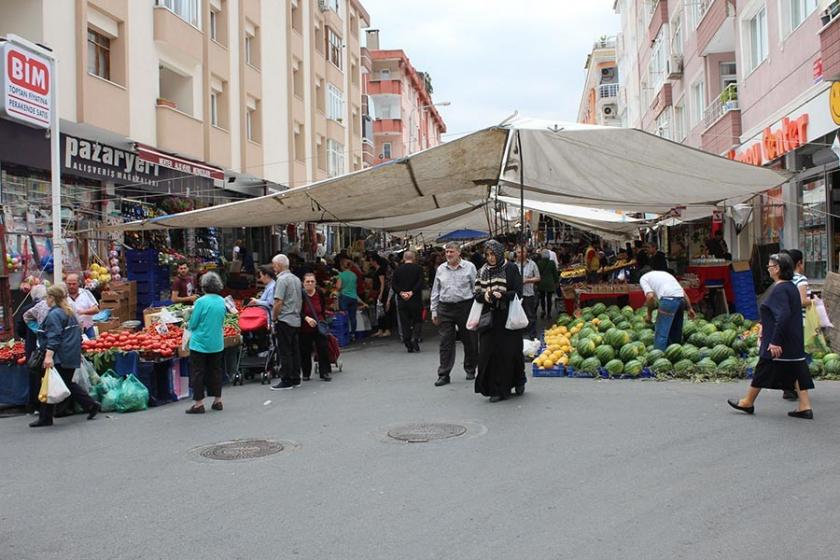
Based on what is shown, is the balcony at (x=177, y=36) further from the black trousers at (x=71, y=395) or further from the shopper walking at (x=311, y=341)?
the black trousers at (x=71, y=395)

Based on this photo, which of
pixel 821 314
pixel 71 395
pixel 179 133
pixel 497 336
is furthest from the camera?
pixel 179 133

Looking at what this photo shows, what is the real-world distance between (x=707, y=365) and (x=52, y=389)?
8129 mm

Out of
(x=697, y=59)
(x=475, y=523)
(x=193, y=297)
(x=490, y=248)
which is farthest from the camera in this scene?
(x=697, y=59)

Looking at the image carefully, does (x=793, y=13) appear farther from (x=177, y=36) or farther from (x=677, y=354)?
(x=177, y=36)

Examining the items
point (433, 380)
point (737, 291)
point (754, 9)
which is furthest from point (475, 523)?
point (754, 9)

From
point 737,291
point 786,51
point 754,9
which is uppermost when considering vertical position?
point 754,9

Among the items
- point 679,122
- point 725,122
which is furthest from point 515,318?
point 679,122

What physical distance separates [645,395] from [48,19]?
13360mm

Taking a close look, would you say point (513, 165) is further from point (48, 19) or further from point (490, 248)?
point (48, 19)

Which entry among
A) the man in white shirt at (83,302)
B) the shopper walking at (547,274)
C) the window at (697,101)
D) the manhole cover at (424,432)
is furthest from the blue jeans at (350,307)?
the window at (697,101)

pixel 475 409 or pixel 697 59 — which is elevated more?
pixel 697 59

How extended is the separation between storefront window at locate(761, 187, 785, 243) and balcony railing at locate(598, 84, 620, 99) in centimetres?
4679

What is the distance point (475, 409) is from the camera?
849 cm

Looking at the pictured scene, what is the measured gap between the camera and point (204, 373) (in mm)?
9258
